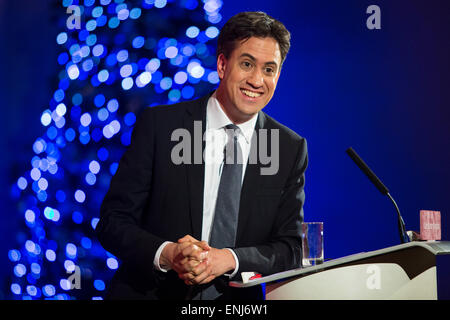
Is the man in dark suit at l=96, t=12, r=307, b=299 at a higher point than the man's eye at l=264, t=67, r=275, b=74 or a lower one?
lower

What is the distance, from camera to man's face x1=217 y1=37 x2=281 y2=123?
1771mm

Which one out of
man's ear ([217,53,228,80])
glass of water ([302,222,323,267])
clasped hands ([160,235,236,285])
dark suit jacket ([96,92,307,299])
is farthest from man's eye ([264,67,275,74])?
clasped hands ([160,235,236,285])

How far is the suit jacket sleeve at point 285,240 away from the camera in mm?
1538

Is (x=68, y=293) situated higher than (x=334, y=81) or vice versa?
(x=334, y=81)

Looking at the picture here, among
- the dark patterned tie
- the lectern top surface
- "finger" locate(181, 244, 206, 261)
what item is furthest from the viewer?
the dark patterned tie

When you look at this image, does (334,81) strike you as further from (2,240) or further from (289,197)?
(2,240)

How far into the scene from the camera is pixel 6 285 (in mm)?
3191

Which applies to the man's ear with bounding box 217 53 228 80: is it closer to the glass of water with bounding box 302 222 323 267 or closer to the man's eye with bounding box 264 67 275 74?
the man's eye with bounding box 264 67 275 74

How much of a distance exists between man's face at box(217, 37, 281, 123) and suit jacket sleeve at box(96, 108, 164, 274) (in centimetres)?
33

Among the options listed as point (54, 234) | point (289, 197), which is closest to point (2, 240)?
point (54, 234)

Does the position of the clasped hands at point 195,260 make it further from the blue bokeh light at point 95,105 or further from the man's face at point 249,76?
the blue bokeh light at point 95,105

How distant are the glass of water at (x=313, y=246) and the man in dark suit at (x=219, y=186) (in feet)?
0.14
